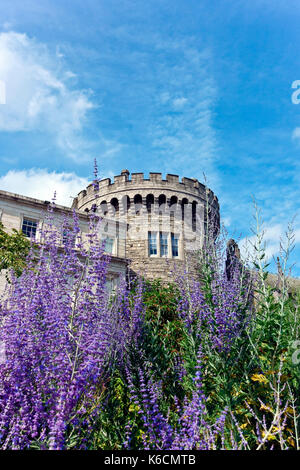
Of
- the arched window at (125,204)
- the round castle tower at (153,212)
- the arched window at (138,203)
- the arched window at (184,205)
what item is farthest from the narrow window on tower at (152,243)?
the arched window at (184,205)

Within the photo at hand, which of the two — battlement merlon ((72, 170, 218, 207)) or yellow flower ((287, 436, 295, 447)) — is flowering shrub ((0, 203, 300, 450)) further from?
battlement merlon ((72, 170, 218, 207))

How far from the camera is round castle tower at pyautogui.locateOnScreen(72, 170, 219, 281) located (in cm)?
2300

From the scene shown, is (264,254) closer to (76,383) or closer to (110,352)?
(110,352)

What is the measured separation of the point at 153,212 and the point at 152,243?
2066 millimetres

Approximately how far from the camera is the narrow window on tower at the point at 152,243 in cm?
2312

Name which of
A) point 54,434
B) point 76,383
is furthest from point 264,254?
point 54,434

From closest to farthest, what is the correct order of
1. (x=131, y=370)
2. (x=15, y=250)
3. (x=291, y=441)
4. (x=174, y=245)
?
1. (x=291, y=441)
2. (x=131, y=370)
3. (x=15, y=250)
4. (x=174, y=245)

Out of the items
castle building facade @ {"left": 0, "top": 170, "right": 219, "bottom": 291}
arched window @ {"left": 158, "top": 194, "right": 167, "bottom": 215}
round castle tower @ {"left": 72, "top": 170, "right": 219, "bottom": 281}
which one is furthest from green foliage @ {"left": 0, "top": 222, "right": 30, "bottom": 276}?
arched window @ {"left": 158, "top": 194, "right": 167, "bottom": 215}

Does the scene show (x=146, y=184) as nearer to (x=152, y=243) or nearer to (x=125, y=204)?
(x=125, y=204)

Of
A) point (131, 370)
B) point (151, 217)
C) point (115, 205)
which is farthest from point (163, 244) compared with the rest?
point (131, 370)

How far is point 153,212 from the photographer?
23.9 meters

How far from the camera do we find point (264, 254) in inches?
245

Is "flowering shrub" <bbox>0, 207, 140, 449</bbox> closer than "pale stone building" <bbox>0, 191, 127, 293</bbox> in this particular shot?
Yes
